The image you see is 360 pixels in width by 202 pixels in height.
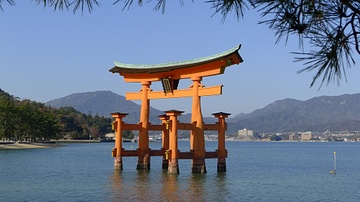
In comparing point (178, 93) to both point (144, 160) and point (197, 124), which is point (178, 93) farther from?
→ point (144, 160)

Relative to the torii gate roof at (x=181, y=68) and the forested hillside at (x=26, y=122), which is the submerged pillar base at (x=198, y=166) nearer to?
the torii gate roof at (x=181, y=68)

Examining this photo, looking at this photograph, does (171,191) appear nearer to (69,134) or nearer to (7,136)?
(7,136)

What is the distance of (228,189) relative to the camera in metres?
20.5

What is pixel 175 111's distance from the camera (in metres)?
22.9

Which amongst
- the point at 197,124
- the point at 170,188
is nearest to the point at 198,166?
the point at 197,124

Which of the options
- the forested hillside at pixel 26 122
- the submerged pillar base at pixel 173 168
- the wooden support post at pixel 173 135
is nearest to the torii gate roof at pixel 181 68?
the wooden support post at pixel 173 135

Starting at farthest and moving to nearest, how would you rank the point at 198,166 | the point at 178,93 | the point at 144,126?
the point at 144,126 < the point at 178,93 < the point at 198,166

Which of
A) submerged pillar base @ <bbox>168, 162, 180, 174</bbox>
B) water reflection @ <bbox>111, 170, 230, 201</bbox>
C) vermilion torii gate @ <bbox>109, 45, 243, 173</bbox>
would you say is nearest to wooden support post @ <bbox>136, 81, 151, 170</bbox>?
vermilion torii gate @ <bbox>109, 45, 243, 173</bbox>

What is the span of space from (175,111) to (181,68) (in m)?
2.69

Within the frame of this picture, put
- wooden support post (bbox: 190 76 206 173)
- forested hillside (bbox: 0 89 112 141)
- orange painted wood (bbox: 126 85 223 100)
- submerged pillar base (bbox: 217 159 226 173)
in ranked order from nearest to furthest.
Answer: orange painted wood (bbox: 126 85 223 100), wooden support post (bbox: 190 76 206 173), submerged pillar base (bbox: 217 159 226 173), forested hillside (bbox: 0 89 112 141)

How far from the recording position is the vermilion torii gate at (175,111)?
2294 centimetres

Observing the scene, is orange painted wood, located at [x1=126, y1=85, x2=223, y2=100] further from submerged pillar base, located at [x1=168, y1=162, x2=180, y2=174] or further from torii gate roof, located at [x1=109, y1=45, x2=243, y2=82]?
submerged pillar base, located at [x1=168, y1=162, x2=180, y2=174]

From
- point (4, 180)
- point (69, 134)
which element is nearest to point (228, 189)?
point (4, 180)

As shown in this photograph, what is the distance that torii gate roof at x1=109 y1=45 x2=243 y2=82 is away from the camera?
2244cm
